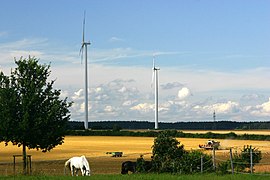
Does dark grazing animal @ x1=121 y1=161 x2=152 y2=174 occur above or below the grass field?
above

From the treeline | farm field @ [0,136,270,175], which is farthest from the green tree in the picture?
the treeline

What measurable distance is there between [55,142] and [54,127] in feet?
4.08

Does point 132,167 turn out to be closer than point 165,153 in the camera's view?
No

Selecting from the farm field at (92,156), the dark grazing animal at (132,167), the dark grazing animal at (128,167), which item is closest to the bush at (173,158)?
the dark grazing animal at (132,167)

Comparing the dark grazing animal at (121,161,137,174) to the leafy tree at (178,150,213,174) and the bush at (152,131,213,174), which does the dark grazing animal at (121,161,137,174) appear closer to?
the bush at (152,131,213,174)

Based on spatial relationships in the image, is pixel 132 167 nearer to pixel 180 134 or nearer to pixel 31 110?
pixel 31 110

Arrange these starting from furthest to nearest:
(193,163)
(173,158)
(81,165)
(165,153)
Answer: (165,153)
(173,158)
(193,163)
(81,165)

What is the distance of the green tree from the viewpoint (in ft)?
147

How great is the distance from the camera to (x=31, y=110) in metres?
45.3

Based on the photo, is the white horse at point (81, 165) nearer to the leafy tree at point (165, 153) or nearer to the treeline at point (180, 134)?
the leafy tree at point (165, 153)

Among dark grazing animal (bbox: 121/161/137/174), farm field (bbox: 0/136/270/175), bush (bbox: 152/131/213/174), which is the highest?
bush (bbox: 152/131/213/174)

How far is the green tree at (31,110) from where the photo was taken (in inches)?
1761

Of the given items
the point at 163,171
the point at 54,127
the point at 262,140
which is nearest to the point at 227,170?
the point at 163,171

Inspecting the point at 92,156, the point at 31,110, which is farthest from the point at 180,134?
the point at 31,110
